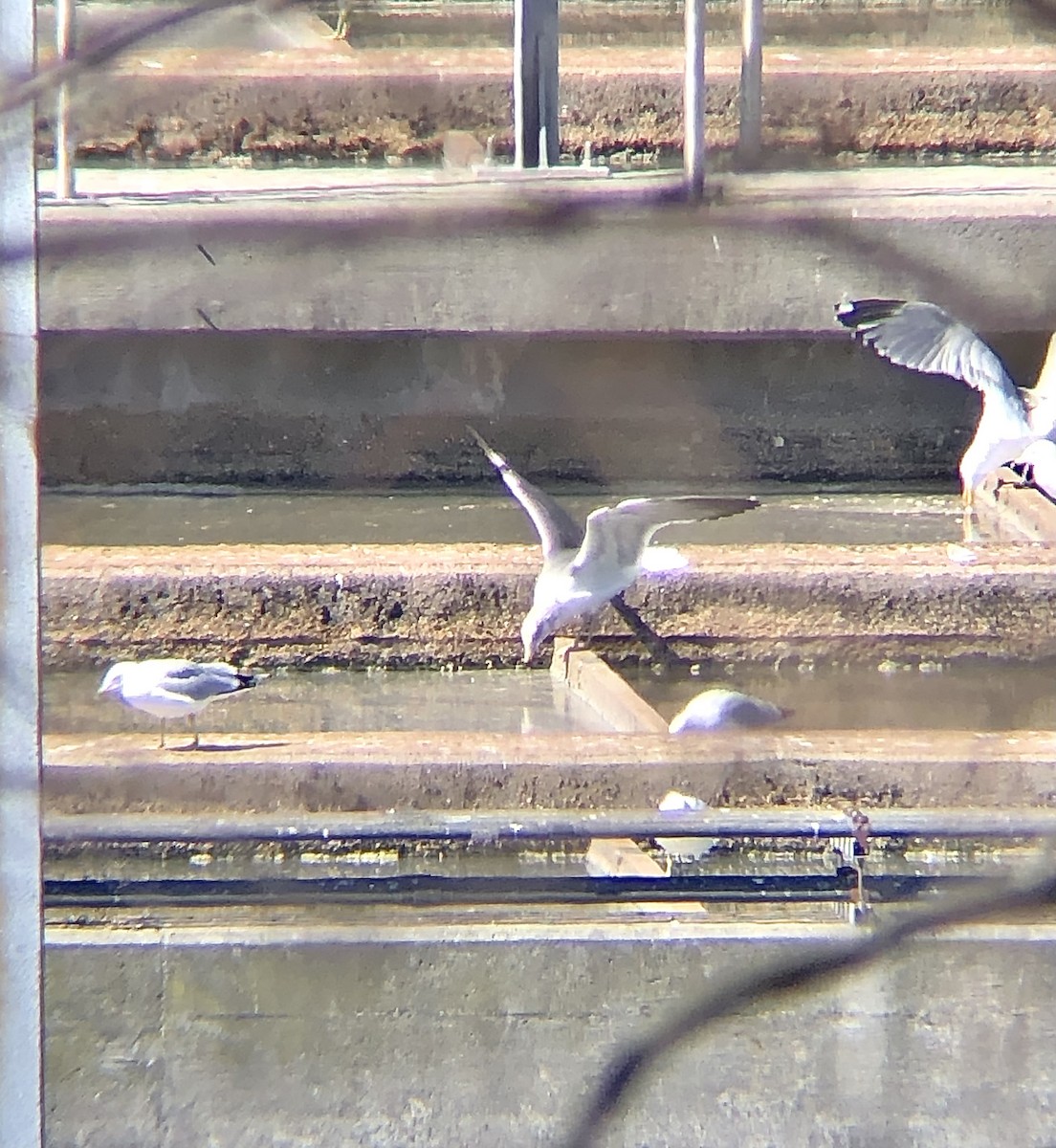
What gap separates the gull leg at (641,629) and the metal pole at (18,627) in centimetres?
132

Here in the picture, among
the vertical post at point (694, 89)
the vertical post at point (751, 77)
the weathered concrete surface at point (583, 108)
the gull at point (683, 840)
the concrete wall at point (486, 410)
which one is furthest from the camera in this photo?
the weathered concrete surface at point (583, 108)

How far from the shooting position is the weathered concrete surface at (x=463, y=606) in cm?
182

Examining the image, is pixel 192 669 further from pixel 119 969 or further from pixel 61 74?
pixel 61 74

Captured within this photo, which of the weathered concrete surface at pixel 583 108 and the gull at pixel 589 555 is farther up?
the weathered concrete surface at pixel 583 108

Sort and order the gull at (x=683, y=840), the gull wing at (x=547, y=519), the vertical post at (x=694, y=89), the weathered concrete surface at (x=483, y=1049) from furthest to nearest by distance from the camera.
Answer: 1. the vertical post at (x=694, y=89)
2. the gull wing at (x=547, y=519)
3. the gull at (x=683, y=840)
4. the weathered concrete surface at (x=483, y=1049)

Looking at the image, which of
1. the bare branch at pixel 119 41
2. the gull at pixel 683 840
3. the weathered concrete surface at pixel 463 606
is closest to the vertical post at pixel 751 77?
the weathered concrete surface at pixel 463 606

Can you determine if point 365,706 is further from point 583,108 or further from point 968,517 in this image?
point 583,108

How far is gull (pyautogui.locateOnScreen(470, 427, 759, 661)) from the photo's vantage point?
5.64 ft

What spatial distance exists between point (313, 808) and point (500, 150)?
129 centimetres

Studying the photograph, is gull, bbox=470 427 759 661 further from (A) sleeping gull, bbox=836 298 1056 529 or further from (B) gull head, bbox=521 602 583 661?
(A) sleeping gull, bbox=836 298 1056 529

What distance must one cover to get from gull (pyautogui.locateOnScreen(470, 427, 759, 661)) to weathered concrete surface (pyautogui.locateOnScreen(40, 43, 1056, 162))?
82 cm

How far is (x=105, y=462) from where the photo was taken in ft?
7.48

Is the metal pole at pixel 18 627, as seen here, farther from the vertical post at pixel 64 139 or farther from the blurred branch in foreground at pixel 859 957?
the vertical post at pixel 64 139

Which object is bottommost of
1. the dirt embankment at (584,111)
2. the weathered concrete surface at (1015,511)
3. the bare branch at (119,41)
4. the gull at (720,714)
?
the weathered concrete surface at (1015,511)
